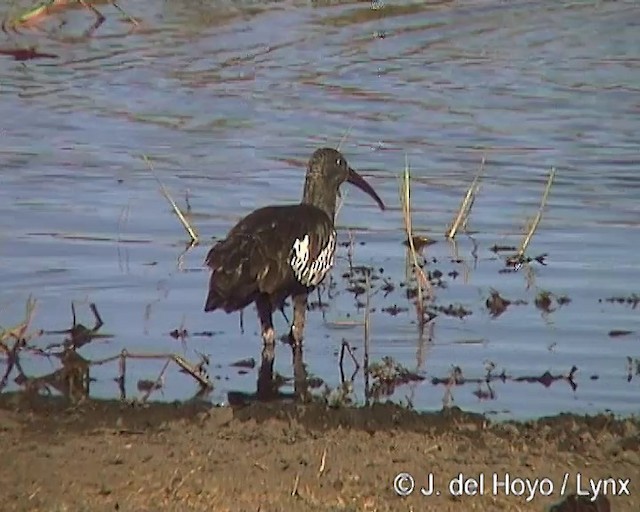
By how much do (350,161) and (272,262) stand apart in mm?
5063

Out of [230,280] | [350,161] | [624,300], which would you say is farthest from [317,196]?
[350,161]

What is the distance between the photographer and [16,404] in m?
7.92

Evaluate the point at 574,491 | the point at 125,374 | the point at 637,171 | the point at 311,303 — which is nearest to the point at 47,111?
the point at 637,171

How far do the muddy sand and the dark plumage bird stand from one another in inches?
42.4

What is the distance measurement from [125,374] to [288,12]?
39.4ft

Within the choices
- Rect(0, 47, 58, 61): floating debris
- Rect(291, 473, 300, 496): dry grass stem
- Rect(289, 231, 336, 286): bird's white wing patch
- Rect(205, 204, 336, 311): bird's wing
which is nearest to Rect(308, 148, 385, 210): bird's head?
Rect(205, 204, 336, 311): bird's wing

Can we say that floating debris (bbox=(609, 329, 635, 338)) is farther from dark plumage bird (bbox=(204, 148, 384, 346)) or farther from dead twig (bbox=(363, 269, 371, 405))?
dark plumage bird (bbox=(204, 148, 384, 346))

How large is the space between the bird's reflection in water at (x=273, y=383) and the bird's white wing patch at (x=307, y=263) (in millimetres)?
341

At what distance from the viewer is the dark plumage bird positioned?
9039mm

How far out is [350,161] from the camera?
46.6ft

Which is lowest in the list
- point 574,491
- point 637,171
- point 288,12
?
point 574,491

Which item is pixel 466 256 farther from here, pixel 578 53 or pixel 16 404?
pixel 578 53

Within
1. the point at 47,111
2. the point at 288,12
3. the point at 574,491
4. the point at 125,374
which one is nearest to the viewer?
the point at 574,491

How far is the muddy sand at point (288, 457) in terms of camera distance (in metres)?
6.58
